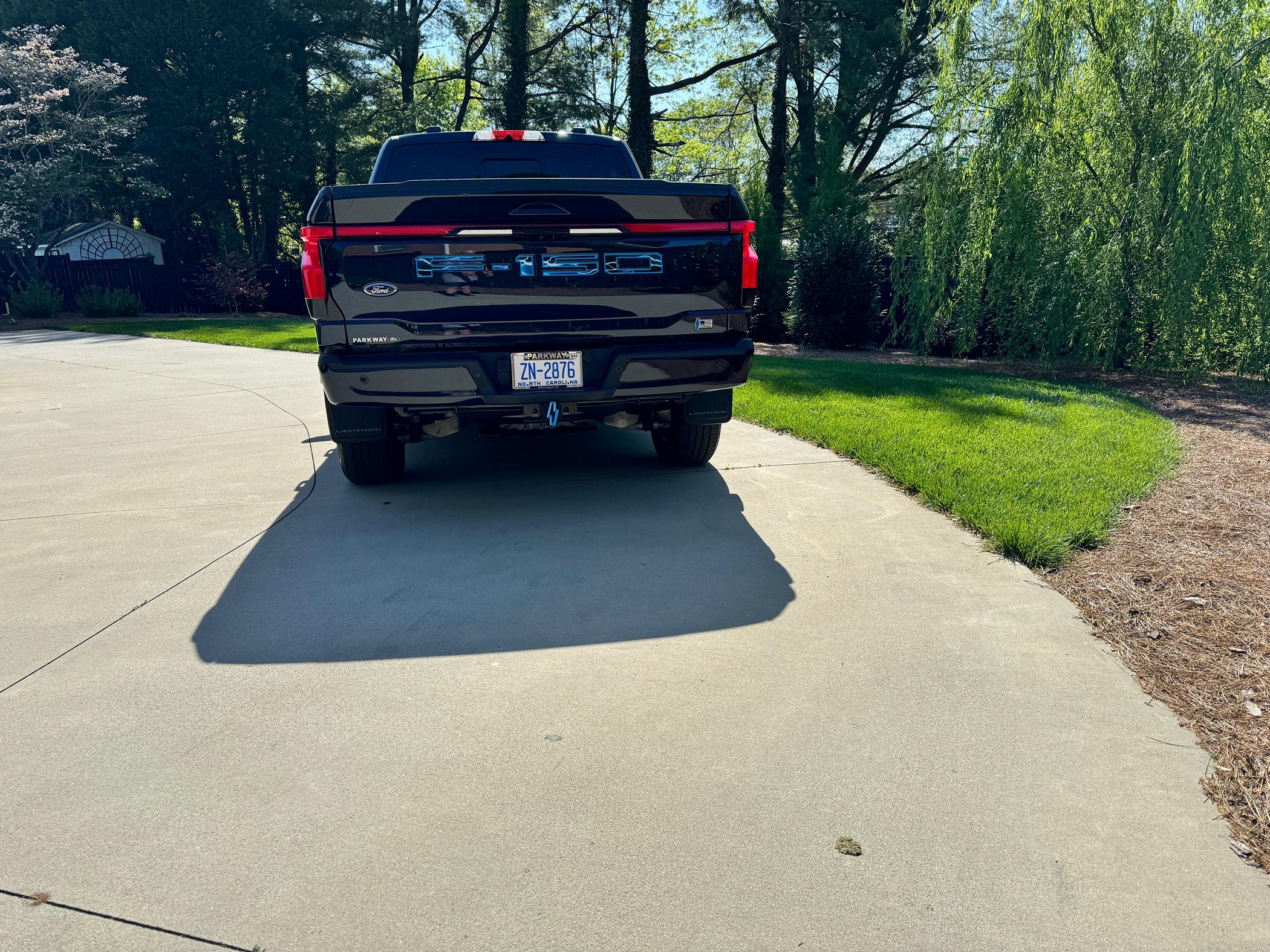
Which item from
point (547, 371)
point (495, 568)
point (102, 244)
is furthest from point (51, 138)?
point (495, 568)

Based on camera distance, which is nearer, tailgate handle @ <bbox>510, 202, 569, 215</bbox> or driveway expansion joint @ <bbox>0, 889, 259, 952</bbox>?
driveway expansion joint @ <bbox>0, 889, 259, 952</bbox>

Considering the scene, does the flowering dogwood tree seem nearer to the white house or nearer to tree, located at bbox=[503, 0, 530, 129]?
the white house

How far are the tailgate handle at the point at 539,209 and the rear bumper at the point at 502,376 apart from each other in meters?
0.66

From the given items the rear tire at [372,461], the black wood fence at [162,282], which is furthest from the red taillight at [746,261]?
the black wood fence at [162,282]

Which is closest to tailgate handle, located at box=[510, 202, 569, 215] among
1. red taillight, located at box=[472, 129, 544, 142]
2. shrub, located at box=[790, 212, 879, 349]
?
red taillight, located at box=[472, 129, 544, 142]

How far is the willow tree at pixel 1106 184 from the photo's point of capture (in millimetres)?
8781

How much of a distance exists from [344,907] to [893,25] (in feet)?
70.7

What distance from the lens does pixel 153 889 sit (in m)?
2.08

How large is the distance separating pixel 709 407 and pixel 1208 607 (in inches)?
107

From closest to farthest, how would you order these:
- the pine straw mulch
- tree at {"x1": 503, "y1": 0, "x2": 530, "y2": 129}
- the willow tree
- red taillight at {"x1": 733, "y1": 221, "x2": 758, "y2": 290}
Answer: the pine straw mulch
red taillight at {"x1": 733, "y1": 221, "x2": 758, "y2": 290}
the willow tree
tree at {"x1": 503, "y1": 0, "x2": 530, "y2": 129}

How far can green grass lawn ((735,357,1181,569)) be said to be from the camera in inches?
181

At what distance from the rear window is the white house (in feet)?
77.2

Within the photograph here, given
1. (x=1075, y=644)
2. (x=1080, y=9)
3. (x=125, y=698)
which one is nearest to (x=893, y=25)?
(x=1080, y=9)

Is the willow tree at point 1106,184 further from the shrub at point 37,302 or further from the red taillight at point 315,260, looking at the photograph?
the shrub at point 37,302
